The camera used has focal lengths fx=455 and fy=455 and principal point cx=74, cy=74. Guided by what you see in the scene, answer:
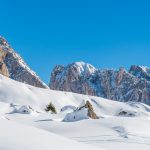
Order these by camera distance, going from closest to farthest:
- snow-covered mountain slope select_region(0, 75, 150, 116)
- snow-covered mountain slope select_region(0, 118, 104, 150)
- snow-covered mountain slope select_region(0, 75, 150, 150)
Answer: snow-covered mountain slope select_region(0, 118, 104, 150) < snow-covered mountain slope select_region(0, 75, 150, 150) < snow-covered mountain slope select_region(0, 75, 150, 116)

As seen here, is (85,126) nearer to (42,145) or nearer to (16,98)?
(42,145)

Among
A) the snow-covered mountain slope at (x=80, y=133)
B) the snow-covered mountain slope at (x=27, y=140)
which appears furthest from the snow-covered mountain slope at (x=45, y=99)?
the snow-covered mountain slope at (x=27, y=140)

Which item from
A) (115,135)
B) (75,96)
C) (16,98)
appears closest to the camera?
(115,135)

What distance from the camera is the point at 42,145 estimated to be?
7.91 meters

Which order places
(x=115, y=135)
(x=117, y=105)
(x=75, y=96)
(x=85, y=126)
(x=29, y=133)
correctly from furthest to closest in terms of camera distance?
(x=75, y=96), (x=117, y=105), (x=85, y=126), (x=115, y=135), (x=29, y=133)

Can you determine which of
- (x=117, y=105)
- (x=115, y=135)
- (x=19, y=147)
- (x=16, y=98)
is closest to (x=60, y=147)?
(x=19, y=147)

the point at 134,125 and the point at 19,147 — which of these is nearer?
the point at 19,147

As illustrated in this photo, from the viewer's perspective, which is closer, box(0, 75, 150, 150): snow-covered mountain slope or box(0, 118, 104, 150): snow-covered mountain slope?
box(0, 118, 104, 150): snow-covered mountain slope

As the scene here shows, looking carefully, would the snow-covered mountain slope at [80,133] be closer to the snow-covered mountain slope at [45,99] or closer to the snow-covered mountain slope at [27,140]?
the snow-covered mountain slope at [27,140]

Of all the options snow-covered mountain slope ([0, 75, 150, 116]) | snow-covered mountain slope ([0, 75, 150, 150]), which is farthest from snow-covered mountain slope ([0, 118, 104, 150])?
snow-covered mountain slope ([0, 75, 150, 116])

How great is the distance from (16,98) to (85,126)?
96.1 metres

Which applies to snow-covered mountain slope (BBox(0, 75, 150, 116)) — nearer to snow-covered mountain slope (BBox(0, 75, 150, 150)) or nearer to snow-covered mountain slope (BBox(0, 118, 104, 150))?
snow-covered mountain slope (BBox(0, 75, 150, 150))

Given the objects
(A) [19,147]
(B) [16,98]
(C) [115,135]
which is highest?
(B) [16,98]

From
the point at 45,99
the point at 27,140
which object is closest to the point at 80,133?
the point at 27,140
